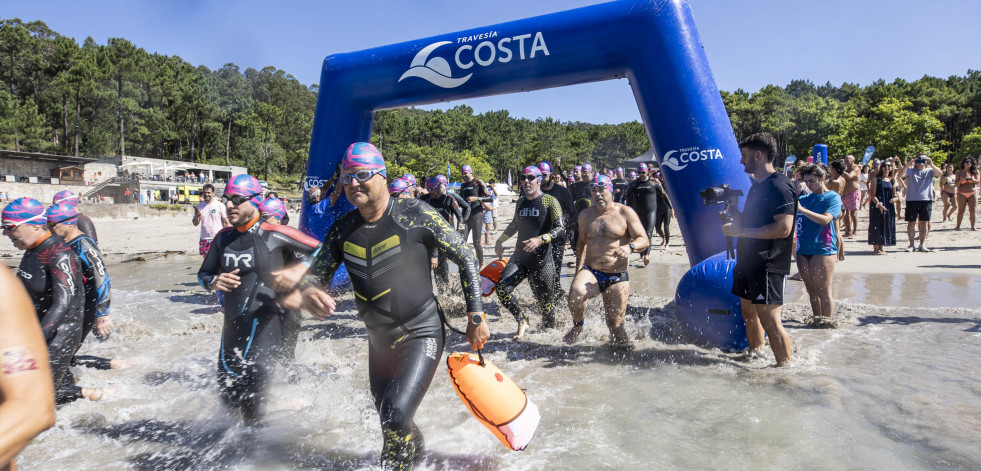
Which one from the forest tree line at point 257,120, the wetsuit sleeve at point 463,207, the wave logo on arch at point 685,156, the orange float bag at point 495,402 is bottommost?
the orange float bag at point 495,402

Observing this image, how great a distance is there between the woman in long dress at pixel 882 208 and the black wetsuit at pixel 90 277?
1094 cm

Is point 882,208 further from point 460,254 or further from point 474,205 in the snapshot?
point 460,254

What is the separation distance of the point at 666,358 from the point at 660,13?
134 inches

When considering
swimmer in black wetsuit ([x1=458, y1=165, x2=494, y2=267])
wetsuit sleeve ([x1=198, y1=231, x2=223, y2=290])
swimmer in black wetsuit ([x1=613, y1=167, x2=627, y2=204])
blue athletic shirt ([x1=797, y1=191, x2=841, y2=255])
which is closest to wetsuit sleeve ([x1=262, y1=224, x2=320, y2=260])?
wetsuit sleeve ([x1=198, y1=231, x2=223, y2=290])

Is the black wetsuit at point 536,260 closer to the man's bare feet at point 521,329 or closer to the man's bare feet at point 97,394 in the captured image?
the man's bare feet at point 521,329

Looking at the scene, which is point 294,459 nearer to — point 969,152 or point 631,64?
point 631,64

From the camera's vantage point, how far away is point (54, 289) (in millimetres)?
3758

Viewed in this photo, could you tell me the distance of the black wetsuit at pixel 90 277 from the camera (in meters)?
4.41

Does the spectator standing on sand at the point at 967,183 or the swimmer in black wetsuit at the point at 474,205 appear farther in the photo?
the spectator standing on sand at the point at 967,183

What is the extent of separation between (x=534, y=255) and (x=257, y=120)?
254 feet

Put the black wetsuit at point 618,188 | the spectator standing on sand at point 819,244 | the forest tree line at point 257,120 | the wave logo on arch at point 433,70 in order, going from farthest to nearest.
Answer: the forest tree line at point 257,120
the black wetsuit at point 618,188
the wave logo on arch at point 433,70
the spectator standing on sand at point 819,244

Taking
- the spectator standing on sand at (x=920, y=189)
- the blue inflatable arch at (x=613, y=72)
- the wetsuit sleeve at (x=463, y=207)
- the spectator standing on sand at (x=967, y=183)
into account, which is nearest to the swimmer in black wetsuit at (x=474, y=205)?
the wetsuit sleeve at (x=463, y=207)

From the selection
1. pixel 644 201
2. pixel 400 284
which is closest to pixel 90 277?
pixel 400 284

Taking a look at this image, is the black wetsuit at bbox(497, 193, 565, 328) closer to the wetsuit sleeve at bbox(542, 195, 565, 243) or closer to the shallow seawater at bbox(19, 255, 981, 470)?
the wetsuit sleeve at bbox(542, 195, 565, 243)
